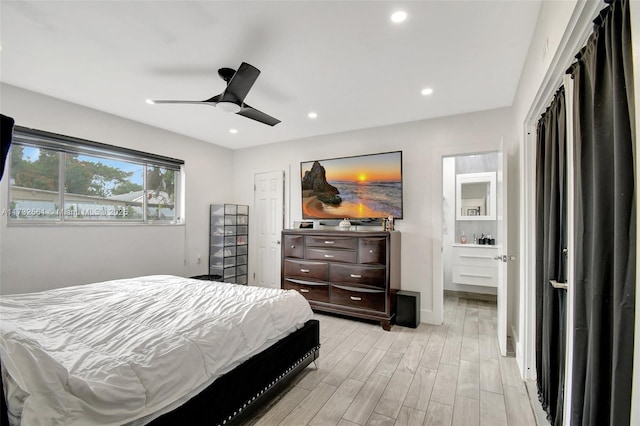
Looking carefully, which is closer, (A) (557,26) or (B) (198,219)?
(A) (557,26)

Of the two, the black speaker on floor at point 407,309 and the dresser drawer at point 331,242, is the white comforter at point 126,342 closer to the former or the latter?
the dresser drawer at point 331,242

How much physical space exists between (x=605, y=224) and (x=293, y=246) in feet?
11.4

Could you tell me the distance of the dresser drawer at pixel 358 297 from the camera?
354 cm

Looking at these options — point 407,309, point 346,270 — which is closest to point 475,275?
point 407,309

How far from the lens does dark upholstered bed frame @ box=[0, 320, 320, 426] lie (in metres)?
1.45

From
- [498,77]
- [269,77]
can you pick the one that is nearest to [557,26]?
[498,77]

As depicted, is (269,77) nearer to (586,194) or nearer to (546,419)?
(586,194)

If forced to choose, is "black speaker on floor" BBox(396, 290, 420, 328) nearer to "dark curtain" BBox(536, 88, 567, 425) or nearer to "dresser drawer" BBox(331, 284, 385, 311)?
"dresser drawer" BBox(331, 284, 385, 311)

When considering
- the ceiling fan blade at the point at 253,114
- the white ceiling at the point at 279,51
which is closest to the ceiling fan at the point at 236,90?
the ceiling fan blade at the point at 253,114

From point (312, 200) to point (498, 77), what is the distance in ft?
9.32

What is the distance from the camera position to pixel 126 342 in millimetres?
1513

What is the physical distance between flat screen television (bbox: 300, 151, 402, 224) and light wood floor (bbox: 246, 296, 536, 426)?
1.61 m

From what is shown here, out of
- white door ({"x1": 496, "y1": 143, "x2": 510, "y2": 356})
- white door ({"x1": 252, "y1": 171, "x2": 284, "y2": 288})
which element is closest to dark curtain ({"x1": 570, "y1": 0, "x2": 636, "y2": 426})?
white door ({"x1": 496, "y1": 143, "x2": 510, "y2": 356})

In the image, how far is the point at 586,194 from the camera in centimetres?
123
